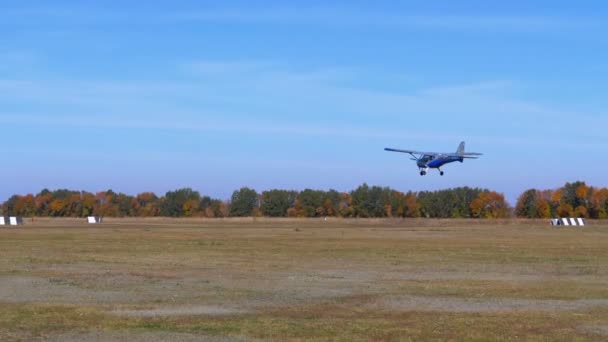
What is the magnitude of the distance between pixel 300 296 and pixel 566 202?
558 ft

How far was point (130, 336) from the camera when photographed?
1905 centimetres

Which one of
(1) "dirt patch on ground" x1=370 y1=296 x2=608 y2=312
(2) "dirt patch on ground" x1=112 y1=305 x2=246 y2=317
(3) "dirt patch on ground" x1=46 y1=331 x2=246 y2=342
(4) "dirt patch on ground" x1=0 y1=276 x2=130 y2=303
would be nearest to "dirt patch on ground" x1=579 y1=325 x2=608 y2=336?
(1) "dirt patch on ground" x1=370 y1=296 x2=608 y2=312

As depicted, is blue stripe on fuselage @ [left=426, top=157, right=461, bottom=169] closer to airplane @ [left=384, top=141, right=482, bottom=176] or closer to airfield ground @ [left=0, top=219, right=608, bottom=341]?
airplane @ [left=384, top=141, right=482, bottom=176]

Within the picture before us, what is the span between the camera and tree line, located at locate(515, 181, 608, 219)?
184 meters

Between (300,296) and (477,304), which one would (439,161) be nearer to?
(300,296)

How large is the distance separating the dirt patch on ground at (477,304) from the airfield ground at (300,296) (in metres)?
0.03

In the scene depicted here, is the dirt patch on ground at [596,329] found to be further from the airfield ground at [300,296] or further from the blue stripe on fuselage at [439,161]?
the blue stripe on fuselage at [439,161]

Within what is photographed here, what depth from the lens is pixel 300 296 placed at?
91.1ft

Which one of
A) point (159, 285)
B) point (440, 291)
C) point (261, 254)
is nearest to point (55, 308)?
point (159, 285)

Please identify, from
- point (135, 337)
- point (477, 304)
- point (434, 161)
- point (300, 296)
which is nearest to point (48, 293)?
point (300, 296)

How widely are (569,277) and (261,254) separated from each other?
18.9 meters

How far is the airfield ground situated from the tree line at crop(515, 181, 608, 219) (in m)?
138

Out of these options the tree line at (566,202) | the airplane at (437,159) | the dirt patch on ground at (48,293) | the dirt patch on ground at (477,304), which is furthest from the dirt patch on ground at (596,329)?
the tree line at (566,202)

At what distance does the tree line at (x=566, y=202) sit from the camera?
184125 mm
